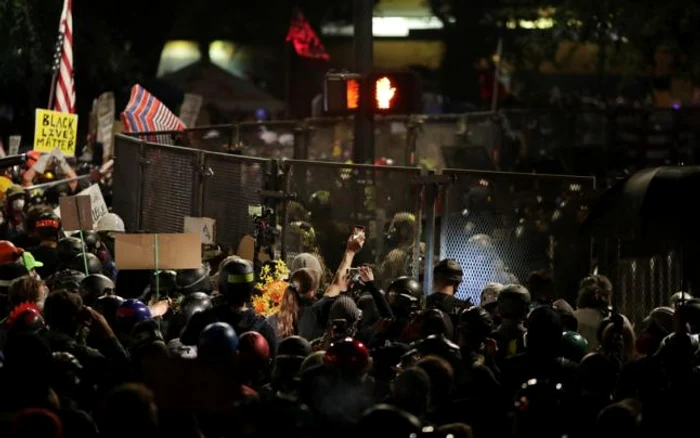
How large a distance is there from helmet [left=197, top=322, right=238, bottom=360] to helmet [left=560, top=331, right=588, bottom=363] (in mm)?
2206

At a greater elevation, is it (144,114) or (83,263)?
(144,114)

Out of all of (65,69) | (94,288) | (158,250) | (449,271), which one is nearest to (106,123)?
(65,69)

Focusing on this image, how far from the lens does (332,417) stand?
26.7 ft

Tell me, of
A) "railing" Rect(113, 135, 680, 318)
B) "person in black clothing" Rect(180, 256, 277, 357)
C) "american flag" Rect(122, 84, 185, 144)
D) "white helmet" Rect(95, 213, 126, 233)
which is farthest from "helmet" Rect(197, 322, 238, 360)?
"american flag" Rect(122, 84, 185, 144)

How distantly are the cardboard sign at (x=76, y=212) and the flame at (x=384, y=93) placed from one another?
4379mm

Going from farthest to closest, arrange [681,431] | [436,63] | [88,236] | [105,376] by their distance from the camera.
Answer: [436,63], [88,236], [105,376], [681,431]

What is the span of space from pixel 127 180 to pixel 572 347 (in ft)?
32.6

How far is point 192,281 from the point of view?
43.8 feet

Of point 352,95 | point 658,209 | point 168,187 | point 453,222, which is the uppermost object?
point 352,95

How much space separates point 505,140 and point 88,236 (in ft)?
49.0

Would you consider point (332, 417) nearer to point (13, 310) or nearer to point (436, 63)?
point (13, 310)

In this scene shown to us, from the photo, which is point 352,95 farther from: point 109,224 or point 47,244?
point 47,244

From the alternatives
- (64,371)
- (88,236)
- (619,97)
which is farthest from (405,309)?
(619,97)

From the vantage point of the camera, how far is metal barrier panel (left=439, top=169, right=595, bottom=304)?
13695 mm
